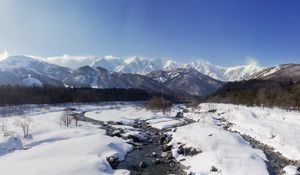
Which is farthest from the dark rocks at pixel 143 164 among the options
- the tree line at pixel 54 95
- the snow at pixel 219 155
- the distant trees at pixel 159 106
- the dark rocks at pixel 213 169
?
the tree line at pixel 54 95

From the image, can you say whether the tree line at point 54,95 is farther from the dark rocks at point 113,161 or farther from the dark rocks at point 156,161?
the dark rocks at point 156,161

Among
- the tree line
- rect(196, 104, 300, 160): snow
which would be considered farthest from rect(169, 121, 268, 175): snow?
the tree line

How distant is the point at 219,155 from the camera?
34875 millimetres

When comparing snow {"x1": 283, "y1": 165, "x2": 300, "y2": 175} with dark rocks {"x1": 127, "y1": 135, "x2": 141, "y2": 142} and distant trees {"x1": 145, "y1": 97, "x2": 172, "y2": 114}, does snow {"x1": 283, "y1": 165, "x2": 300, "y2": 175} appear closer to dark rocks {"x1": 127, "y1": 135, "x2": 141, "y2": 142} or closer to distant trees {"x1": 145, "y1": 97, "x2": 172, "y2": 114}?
dark rocks {"x1": 127, "y1": 135, "x2": 141, "y2": 142}

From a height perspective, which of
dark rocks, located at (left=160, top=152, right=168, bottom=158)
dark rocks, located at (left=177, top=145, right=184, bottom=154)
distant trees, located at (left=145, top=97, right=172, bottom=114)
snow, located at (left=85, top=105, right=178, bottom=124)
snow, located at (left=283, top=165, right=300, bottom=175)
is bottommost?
snow, located at (left=283, top=165, right=300, bottom=175)

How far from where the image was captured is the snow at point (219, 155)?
101 ft

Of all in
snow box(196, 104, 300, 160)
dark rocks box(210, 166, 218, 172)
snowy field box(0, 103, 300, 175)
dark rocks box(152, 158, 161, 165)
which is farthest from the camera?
snow box(196, 104, 300, 160)

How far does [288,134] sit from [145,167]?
22376mm

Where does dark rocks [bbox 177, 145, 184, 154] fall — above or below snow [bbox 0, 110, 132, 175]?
below

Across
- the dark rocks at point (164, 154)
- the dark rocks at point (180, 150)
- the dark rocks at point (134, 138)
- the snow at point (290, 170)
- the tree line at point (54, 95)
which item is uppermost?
the tree line at point (54, 95)

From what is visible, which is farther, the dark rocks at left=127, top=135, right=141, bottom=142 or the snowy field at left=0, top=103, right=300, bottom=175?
the dark rocks at left=127, top=135, right=141, bottom=142

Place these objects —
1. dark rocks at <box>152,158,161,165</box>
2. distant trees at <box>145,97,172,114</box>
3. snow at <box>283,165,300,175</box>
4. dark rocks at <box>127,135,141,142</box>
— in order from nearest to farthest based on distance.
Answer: snow at <box>283,165,300,175</box>, dark rocks at <box>152,158,161,165</box>, dark rocks at <box>127,135,141,142</box>, distant trees at <box>145,97,172,114</box>

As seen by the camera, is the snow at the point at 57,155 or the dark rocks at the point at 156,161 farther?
the dark rocks at the point at 156,161

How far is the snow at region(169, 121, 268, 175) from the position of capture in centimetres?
3091
